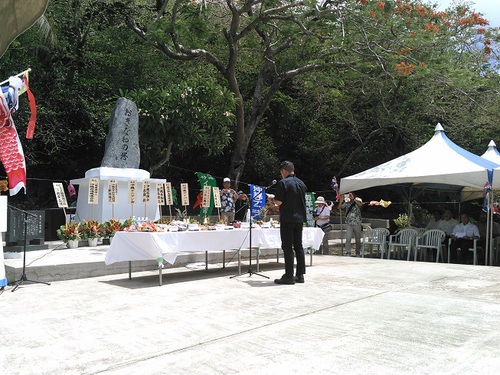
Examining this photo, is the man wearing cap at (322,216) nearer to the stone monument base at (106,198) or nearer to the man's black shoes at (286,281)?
the stone monument base at (106,198)

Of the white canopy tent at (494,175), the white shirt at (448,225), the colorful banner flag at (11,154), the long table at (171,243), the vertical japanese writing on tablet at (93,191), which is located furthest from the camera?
the white shirt at (448,225)

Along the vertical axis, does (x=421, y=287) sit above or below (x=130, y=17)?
below

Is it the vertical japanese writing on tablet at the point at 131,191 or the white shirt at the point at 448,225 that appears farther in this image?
the white shirt at the point at 448,225

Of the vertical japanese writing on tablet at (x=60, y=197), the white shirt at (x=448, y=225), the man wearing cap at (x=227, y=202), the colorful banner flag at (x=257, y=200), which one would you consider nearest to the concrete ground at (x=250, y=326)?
the vertical japanese writing on tablet at (x=60, y=197)

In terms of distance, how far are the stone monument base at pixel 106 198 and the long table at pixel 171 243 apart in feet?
14.4

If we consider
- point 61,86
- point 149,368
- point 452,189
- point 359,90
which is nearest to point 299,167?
point 359,90

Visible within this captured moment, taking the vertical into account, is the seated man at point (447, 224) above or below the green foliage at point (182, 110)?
below

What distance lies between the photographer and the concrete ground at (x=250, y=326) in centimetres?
379

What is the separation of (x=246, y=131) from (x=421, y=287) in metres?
10.9

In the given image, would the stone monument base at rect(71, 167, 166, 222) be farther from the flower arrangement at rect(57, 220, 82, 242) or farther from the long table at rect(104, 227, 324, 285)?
the long table at rect(104, 227, 324, 285)

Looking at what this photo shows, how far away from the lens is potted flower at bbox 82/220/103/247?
10.6 m

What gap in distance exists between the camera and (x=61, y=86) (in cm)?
1725

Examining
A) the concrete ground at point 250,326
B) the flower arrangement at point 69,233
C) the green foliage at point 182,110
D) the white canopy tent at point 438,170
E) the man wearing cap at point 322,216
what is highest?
the green foliage at point 182,110

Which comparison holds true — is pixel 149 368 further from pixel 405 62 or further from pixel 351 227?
pixel 405 62
